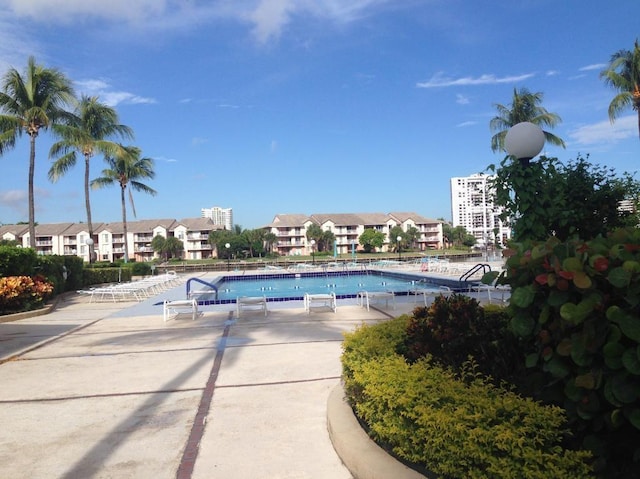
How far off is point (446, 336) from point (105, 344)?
6797 mm

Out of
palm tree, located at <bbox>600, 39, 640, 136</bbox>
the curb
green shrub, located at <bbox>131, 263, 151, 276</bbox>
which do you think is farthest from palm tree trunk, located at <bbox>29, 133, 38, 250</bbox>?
palm tree, located at <bbox>600, 39, 640, 136</bbox>

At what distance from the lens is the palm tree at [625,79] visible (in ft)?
81.2

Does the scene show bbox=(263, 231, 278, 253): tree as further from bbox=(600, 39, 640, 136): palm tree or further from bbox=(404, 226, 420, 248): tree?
bbox=(600, 39, 640, 136): palm tree

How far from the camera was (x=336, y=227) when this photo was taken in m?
90.6

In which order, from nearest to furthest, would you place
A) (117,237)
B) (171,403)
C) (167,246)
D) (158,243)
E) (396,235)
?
1. (171,403)
2. (158,243)
3. (167,246)
4. (117,237)
5. (396,235)

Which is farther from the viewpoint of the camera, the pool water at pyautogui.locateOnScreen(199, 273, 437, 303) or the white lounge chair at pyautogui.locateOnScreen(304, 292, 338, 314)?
the pool water at pyautogui.locateOnScreen(199, 273, 437, 303)

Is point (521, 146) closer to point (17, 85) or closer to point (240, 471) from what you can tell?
point (240, 471)

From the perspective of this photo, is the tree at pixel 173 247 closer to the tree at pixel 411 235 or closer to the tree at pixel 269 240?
the tree at pixel 269 240

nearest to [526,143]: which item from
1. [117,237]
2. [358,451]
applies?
[358,451]

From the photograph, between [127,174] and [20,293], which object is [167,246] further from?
[20,293]

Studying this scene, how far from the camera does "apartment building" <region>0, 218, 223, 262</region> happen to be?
84375 mm

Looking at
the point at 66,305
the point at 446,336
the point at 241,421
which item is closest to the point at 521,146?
the point at 446,336

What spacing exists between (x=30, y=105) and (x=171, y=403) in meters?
23.4

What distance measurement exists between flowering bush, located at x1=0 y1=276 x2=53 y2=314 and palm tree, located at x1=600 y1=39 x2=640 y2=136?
Result: 27959 mm
